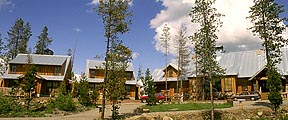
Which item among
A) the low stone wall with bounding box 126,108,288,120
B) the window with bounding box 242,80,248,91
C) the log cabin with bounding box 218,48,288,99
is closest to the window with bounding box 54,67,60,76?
the log cabin with bounding box 218,48,288,99

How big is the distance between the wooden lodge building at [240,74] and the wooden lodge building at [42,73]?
16624 millimetres

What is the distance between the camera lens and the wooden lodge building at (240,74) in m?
35.9

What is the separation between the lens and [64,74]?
148ft

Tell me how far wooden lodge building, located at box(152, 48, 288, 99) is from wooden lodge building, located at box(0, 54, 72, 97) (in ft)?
54.5

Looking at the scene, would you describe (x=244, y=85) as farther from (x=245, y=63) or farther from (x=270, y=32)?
(x=270, y=32)

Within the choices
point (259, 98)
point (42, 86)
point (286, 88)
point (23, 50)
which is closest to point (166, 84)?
point (259, 98)

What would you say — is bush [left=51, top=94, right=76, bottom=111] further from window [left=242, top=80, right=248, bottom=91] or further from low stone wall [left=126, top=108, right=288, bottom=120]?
window [left=242, top=80, right=248, bottom=91]

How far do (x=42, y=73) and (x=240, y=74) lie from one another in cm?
3082

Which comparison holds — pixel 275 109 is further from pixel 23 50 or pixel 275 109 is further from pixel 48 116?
pixel 23 50

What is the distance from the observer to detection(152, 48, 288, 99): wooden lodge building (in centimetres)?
3590

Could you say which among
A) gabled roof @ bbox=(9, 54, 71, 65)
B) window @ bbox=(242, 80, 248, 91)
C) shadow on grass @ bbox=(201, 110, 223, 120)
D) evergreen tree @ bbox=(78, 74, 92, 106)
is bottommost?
shadow on grass @ bbox=(201, 110, 223, 120)

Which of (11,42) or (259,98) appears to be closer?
(259,98)

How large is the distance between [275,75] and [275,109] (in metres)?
2.93

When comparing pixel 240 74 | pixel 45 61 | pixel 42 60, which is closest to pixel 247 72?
pixel 240 74
